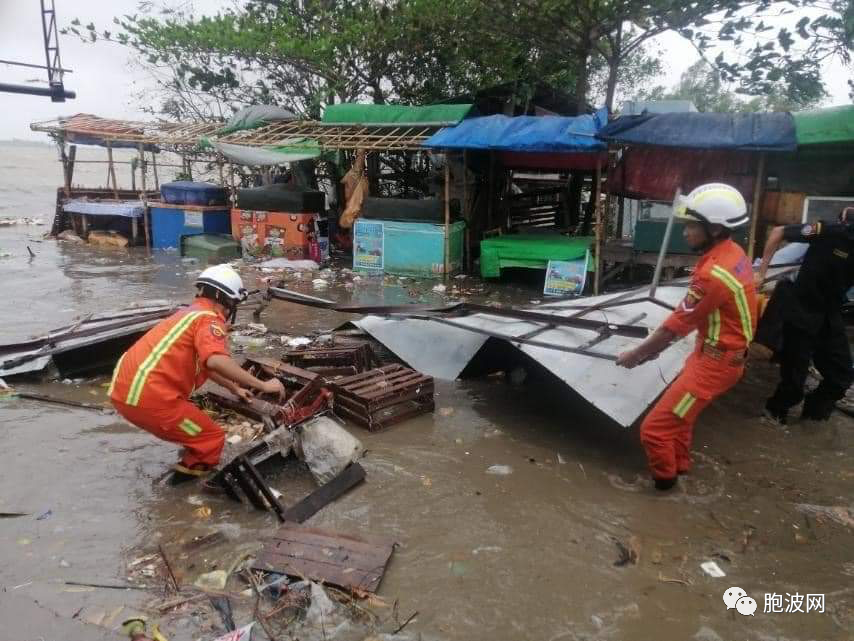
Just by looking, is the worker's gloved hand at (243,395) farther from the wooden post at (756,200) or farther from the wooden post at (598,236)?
the wooden post at (756,200)

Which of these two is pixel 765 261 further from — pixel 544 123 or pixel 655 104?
pixel 655 104

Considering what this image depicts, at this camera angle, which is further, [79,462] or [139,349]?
[79,462]

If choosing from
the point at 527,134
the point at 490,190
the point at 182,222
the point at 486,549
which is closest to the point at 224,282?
the point at 486,549

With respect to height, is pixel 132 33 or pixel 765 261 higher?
pixel 132 33

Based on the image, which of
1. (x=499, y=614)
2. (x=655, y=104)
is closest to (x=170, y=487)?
(x=499, y=614)

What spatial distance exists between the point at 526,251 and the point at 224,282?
22.8 feet

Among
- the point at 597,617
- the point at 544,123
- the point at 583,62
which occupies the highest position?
the point at 583,62

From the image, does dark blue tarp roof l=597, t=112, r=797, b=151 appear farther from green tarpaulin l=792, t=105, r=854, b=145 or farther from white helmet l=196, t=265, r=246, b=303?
white helmet l=196, t=265, r=246, b=303

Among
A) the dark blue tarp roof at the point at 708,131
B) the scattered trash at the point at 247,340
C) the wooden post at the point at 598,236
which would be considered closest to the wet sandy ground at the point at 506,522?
the scattered trash at the point at 247,340

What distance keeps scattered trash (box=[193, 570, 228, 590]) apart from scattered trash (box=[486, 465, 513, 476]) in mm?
A: 1819

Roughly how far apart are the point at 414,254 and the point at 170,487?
7.58m

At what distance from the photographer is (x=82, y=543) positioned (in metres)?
3.33

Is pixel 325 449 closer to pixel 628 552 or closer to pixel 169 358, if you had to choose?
pixel 169 358

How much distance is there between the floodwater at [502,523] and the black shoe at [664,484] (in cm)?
8
